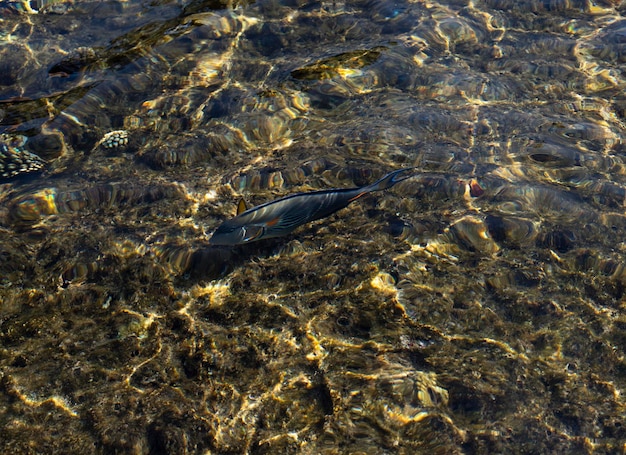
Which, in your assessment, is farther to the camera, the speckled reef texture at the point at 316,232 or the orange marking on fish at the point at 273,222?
the orange marking on fish at the point at 273,222

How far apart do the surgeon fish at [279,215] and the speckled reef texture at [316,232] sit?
1.97 ft

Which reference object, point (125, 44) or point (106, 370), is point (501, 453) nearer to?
point (106, 370)

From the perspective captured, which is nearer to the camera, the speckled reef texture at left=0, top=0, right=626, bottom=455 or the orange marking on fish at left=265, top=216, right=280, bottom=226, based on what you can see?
the speckled reef texture at left=0, top=0, right=626, bottom=455

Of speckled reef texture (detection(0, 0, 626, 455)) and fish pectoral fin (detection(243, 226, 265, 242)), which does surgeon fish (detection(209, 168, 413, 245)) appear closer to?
fish pectoral fin (detection(243, 226, 265, 242))

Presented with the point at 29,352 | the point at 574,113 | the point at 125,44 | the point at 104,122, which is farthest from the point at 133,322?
the point at 574,113

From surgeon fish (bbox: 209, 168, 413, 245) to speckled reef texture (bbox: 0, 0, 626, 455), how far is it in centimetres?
60

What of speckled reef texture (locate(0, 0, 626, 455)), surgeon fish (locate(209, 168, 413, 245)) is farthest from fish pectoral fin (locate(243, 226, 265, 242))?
speckled reef texture (locate(0, 0, 626, 455))

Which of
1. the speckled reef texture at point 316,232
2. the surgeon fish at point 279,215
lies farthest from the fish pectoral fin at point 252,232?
the speckled reef texture at point 316,232

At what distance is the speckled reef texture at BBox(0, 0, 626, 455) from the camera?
3973 millimetres

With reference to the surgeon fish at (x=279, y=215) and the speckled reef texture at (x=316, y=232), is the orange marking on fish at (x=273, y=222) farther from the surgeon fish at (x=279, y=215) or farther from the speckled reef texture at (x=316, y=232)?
the speckled reef texture at (x=316, y=232)

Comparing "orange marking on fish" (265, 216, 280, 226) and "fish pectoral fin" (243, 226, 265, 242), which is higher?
"orange marking on fish" (265, 216, 280, 226)

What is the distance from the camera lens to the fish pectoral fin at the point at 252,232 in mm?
4512

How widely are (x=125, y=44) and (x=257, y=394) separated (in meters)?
6.79

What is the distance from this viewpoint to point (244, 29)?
8523mm
